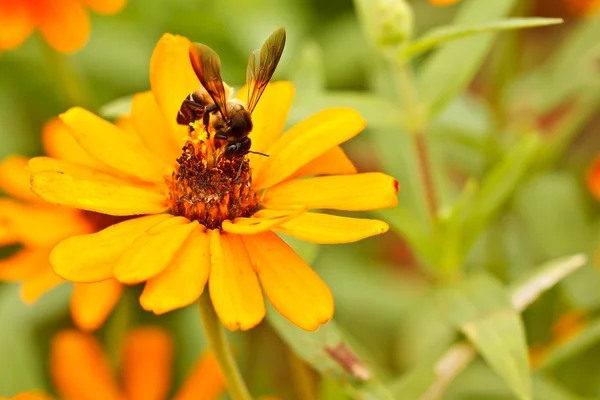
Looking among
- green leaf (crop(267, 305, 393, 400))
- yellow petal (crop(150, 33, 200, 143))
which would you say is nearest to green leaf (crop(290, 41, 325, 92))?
yellow petal (crop(150, 33, 200, 143))

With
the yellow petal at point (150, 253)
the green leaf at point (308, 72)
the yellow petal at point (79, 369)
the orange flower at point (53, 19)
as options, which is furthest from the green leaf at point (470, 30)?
the yellow petal at point (79, 369)

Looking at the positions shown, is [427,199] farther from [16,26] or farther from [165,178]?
[16,26]

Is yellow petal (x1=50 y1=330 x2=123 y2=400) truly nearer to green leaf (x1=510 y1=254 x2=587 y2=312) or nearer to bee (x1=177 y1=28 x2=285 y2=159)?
bee (x1=177 y1=28 x2=285 y2=159)

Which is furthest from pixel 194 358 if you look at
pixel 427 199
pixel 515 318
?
pixel 515 318

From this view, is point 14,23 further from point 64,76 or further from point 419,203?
point 419,203

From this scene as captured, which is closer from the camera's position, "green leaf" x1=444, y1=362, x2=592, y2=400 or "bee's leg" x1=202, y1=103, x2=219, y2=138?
"bee's leg" x1=202, y1=103, x2=219, y2=138

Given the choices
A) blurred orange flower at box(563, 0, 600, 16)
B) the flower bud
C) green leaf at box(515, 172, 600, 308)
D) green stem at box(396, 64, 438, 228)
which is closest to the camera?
the flower bud

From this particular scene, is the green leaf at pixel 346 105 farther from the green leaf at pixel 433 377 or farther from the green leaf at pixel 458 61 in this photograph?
the green leaf at pixel 433 377

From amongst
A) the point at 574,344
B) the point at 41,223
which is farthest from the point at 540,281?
the point at 41,223
